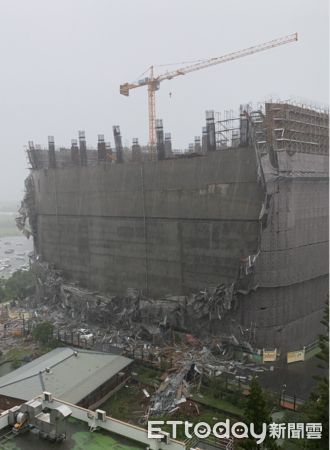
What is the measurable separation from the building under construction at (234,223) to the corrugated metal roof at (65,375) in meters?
4.42

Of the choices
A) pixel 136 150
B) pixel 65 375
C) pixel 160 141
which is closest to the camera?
pixel 65 375

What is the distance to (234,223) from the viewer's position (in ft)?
57.6

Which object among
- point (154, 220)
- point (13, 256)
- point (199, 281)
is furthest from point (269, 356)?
point (13, 256)

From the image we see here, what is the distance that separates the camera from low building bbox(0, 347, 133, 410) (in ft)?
45.7

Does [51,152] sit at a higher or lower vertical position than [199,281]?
higher

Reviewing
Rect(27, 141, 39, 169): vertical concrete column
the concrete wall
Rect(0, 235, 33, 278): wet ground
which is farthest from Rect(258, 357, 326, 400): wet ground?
Rect(0, 235, 33, 278): wet ground

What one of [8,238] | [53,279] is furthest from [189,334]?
[8,238]

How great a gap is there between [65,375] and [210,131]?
35.6 ft

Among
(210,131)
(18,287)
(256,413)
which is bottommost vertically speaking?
(18,287)

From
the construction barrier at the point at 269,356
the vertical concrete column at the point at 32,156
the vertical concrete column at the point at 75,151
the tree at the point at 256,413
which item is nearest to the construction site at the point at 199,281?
the construction barrier at the point at 269,356

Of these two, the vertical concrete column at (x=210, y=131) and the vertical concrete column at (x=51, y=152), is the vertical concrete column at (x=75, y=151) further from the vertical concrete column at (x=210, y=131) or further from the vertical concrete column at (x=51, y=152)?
the vertical concrete column at (x=210, y=131)

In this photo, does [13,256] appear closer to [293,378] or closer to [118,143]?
[118,143]

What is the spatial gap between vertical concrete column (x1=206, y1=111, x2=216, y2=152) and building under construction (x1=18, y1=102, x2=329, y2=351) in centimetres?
4

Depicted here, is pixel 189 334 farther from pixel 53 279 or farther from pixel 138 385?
pixel 53 279
